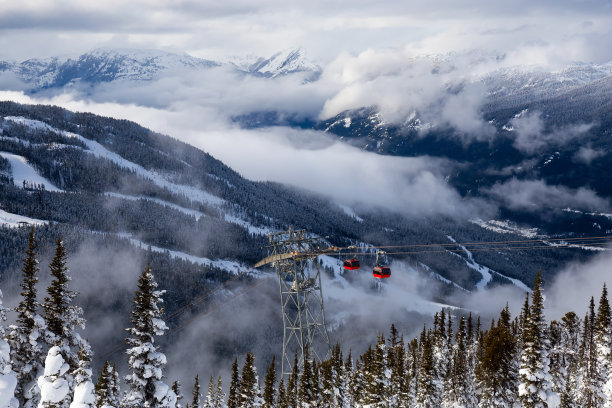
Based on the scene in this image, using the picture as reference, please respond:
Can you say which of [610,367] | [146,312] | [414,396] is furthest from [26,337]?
[414,396]

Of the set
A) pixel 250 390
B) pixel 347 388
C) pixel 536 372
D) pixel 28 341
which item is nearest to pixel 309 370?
pixel 250 390

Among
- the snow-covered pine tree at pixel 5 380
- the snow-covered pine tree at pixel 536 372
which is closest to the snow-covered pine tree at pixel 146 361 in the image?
the snow-covered pine tree at pixel 5 380

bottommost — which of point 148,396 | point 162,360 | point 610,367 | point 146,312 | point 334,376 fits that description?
point 334,376

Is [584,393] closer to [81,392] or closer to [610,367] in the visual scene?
[610,367]

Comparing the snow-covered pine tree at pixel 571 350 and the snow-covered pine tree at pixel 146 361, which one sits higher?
the snow-covered pine tree at pixel 146 361

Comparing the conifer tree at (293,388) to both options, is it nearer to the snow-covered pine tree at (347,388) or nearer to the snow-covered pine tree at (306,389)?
the snow-covered pine tree at (306,389)
